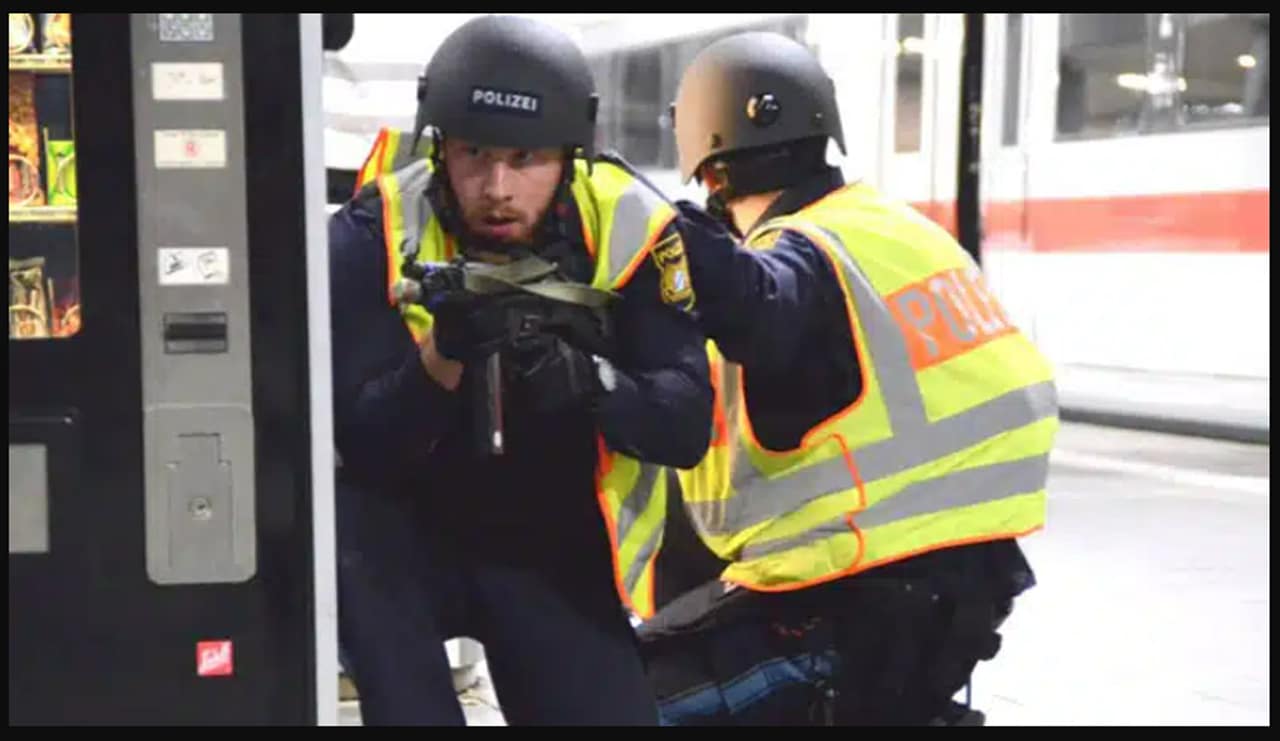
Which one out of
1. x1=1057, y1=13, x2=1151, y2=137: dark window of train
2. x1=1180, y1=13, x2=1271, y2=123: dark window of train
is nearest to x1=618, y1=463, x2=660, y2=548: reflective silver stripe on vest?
x1=1180, y1=13, x2=1271, y2=123: dark window of train

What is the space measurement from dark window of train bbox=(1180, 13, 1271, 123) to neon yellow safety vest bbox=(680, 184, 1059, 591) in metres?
6.90

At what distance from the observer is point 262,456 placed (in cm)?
210

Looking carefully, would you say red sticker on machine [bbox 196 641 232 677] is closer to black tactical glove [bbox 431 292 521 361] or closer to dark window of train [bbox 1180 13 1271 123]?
black tactical glove [bbox 431 292 521 361]

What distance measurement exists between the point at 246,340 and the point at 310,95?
306mm

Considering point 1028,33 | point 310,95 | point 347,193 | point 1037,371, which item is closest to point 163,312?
point 310,95

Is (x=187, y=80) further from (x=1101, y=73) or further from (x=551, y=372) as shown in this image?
(x=1101, y=73)

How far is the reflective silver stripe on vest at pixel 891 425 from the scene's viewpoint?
8.55 feet

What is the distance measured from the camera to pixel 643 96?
1299 cm

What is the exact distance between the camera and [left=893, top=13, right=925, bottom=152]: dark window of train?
36.3ft


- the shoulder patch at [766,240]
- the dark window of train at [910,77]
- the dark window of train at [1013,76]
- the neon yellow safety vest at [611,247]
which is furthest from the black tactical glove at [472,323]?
the dark window of train at [910,77]

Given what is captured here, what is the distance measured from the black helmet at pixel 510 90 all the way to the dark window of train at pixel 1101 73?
8062mm

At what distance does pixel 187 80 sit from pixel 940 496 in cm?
129

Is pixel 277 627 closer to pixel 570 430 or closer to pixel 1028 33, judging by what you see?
pixel 570 430

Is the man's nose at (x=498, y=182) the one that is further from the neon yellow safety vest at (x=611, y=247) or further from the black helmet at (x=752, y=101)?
the black helmet at (x=752, y=101)
